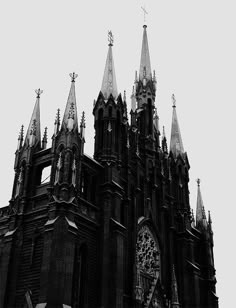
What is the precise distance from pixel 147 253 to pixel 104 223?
277 inches

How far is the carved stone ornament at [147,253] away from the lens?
126ft

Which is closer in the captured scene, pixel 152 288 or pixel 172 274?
pixel 152 288

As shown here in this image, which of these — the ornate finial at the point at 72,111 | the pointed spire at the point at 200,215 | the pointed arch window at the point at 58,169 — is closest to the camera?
the pointed arch window at the point at 58,169

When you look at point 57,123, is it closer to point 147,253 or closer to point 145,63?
point 147,253

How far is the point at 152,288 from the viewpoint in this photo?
3747cm

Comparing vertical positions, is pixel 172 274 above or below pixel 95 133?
below

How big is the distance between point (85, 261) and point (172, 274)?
10.5 m

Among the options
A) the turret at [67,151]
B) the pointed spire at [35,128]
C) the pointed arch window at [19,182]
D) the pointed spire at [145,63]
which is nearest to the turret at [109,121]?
the turret at [67,151]

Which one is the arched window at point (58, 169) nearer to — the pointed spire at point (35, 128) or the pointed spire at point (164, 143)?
the pointed spire at point (35, 128)

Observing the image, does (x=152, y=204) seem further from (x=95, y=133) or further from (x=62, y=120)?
(x=62, y=120)

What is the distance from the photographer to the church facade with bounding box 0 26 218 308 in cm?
3131

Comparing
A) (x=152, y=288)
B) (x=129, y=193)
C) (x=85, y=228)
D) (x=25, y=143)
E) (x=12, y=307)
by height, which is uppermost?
(x=25, y=143)

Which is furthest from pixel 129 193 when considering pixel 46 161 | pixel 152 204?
pixel 46 161

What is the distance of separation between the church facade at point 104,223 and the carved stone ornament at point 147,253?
92mm
